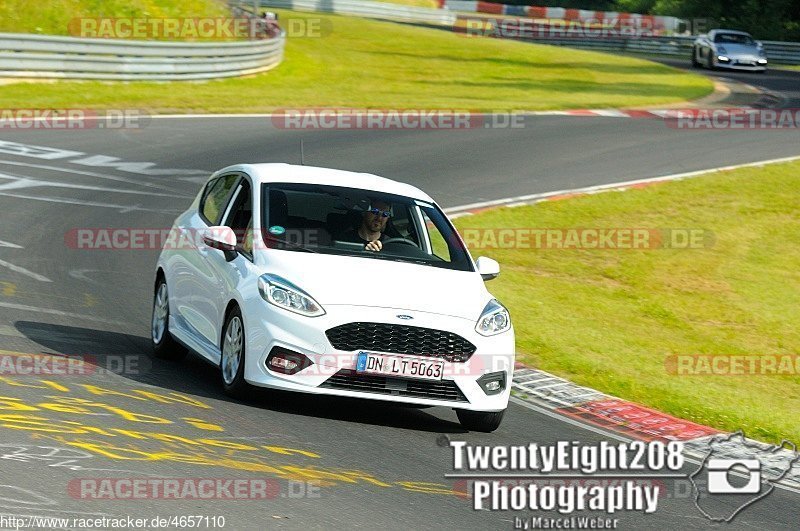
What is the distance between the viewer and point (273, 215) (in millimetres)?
10125

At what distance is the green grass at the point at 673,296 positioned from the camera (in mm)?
12055

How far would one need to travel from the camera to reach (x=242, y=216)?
10.4 meters

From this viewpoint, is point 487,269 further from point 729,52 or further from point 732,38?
point 732,38

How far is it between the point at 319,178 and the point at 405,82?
28527 mm

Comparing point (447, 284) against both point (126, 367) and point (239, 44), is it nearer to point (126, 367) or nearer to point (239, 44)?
point (126, 367)

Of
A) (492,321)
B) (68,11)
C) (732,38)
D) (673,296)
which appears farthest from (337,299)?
(732,38)

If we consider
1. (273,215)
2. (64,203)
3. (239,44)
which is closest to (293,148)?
(64,203)

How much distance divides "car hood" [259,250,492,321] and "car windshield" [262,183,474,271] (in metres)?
0.19

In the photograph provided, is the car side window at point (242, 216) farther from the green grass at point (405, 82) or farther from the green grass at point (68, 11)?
the green grass at point (68, 11)

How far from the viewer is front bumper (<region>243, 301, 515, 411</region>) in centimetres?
892
